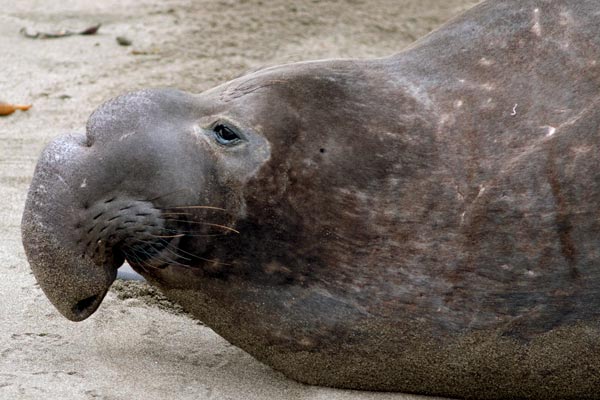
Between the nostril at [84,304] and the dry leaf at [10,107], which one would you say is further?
the dry leaf at [10,107]

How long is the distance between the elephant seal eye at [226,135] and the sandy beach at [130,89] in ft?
2.52

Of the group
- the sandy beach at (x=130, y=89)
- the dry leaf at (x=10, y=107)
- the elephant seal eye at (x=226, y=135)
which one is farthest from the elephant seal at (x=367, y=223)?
the dry leaf at (x=10, y=107)

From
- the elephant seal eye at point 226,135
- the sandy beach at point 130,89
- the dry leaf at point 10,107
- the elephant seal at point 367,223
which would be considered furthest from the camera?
the dry leaf at point 10,107

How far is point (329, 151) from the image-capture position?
380 centimetres

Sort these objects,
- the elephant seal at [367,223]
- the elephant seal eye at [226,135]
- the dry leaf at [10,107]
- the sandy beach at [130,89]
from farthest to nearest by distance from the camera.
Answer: the dry leaf at [10,107]
the sandy beach at [130,89]
the elephant seal eye at [226,135]
the elephant seal at [367,223]

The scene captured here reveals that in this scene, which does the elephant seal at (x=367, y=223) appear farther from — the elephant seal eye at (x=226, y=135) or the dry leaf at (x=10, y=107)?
the dry leaf at (x=10, y=107)

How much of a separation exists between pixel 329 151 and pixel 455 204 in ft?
1.36

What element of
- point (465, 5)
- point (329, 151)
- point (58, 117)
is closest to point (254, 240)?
point (329, 151)

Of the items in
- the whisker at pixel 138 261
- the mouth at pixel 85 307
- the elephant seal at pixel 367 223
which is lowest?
the mouth at pixel 85 307

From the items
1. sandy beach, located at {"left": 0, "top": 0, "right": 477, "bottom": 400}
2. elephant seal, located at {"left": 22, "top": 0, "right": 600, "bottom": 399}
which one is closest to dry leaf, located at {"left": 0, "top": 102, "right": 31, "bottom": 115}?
sandy beach, located at {"left": 0, "top": 0, "right": 477, "bottom": 400}

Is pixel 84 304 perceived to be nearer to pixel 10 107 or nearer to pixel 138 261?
pixel 138 261

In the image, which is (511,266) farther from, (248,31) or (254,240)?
(248,31)

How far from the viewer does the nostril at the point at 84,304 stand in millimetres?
3911

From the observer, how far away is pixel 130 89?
665 centimetres
